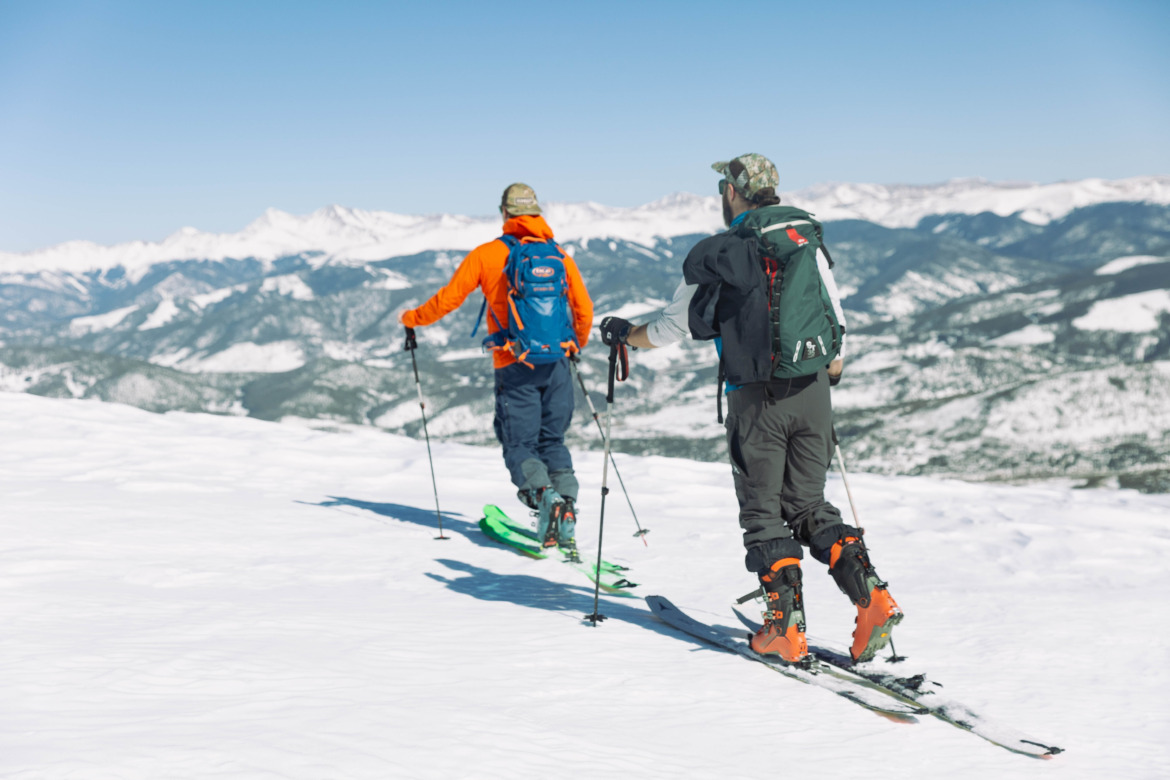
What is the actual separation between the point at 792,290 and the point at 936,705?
2.75 metres

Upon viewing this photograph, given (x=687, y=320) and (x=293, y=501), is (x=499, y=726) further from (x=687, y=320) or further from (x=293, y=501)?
(x=293, y=501)

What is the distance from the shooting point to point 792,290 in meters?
5.71

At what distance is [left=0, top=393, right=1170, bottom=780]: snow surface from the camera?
13.5ft

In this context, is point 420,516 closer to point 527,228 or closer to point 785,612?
point 527,228

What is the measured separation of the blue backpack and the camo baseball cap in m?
3.20

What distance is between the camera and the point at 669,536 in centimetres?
1110

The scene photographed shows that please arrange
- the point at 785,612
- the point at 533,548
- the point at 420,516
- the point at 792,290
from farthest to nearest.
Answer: the point at 420,516, the point at 533,548, the point at 785,612, the point at 792,290

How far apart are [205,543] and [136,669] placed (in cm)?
464

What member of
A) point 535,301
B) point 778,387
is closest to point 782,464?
point 778,387

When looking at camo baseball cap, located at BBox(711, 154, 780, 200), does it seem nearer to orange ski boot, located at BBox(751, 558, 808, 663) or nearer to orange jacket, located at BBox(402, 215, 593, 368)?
orange ski boot, located at BBox(751, 558, 808, 663)

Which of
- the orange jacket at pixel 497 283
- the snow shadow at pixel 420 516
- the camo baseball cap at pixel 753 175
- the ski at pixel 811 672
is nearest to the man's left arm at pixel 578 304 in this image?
the orange jacket at pixel 497 283

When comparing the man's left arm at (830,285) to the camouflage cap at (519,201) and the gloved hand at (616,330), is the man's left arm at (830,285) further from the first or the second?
the camouflage cap at (519,201)

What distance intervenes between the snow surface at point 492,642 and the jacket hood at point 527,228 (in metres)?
3.65

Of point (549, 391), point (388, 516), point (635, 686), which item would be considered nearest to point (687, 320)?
point (635, 686)
